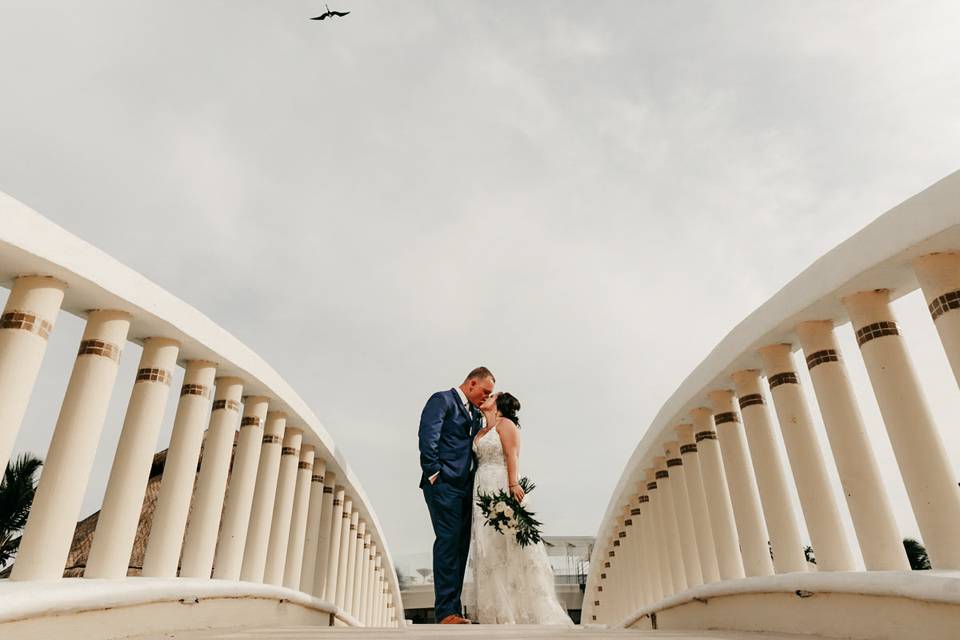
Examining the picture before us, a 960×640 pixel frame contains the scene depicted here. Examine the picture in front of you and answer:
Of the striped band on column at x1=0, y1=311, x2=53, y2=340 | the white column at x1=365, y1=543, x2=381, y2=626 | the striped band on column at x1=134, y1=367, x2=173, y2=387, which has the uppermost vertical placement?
the striped band on column at x1=134, y1=367, x2=173, y2=387

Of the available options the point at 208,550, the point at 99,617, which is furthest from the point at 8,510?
the point at 99,617

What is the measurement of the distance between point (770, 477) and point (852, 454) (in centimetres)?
143

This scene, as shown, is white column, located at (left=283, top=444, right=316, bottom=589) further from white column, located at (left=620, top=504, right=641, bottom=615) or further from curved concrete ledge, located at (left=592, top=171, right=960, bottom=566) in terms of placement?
white column, located at (left=620, top=504, right=641, bottom=615)

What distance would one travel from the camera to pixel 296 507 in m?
10.0

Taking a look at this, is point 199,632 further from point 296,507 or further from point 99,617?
point 296,507

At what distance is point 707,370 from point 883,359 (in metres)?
3.00

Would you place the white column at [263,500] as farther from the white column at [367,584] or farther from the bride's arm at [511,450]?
the white column at [367,584]

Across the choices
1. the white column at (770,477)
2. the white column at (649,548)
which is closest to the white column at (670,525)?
the white column at (649,548)

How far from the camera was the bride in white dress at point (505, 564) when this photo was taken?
882cm

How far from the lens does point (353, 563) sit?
14789mm

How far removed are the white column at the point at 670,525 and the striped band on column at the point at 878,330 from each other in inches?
233

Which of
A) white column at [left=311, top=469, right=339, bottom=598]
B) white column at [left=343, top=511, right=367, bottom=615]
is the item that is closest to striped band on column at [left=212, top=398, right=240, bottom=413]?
Result: white column at [left=311, top=469, right=339, bottom=598]

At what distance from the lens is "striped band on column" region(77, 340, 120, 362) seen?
5469 mm

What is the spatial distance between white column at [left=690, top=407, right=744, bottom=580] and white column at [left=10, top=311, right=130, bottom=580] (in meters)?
7.42
